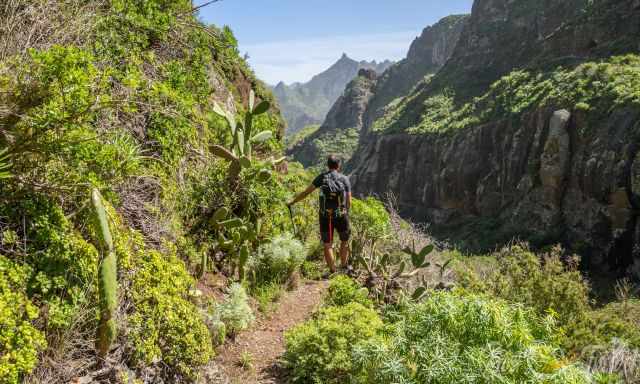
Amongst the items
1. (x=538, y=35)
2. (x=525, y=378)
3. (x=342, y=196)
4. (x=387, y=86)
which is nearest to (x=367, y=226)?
(x=342, y=196)

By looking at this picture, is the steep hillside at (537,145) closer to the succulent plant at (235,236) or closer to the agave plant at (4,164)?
the succulent plant at (235,236)

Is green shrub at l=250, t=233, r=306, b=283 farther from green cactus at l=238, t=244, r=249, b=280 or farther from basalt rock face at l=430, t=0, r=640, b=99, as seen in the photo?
basalt rock face at l=430, t=0, r=640, b=99

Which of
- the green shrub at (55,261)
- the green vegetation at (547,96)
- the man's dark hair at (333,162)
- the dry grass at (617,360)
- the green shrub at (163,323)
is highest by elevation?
the green vegetation at (547,96)

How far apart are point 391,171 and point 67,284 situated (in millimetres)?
60522

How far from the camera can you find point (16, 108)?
2541 mm

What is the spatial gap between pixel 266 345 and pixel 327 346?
994 mm

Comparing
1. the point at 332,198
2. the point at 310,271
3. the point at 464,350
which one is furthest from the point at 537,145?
the point at 464,350

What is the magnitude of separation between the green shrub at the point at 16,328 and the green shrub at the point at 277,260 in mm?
3131

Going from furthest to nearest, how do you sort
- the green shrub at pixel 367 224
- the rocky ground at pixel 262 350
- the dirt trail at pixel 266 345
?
1. the green shrub at pixel 367 224
2. the dirt trail at pixel 266 345
3. the rocky ground at pixel 262 350

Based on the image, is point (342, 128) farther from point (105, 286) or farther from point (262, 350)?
point (105, 286)

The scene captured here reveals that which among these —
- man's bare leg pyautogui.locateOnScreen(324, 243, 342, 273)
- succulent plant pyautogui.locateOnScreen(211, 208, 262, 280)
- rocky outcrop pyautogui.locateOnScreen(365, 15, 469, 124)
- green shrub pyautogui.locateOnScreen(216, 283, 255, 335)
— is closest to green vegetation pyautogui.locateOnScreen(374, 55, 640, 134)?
man's bare leg pyautogui.locateOnScreen(324, 243, 342, 273)

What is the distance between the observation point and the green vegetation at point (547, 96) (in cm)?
3055

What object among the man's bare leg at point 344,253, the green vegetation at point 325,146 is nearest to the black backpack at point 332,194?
the man's bare leg at point 344,253

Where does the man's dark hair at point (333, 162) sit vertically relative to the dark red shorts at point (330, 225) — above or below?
above
